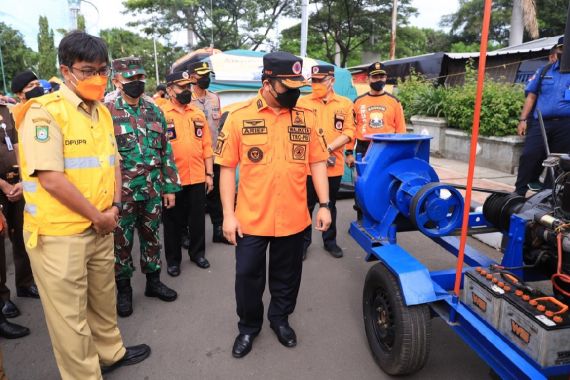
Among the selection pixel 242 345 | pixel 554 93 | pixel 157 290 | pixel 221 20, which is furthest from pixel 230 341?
pixel 221 20

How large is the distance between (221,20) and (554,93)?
80.2ft

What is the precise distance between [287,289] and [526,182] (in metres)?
3.22

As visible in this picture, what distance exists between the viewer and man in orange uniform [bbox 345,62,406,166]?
4.88m

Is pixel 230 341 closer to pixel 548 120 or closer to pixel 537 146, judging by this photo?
pixel 537 146

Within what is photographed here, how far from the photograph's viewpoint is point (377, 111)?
489 cm

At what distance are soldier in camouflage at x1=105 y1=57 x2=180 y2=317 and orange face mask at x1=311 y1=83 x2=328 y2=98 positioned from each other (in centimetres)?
175

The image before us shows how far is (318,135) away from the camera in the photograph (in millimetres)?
2766

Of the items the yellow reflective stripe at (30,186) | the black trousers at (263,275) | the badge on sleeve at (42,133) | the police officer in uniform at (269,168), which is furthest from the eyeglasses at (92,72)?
the black trousers at (263,275)

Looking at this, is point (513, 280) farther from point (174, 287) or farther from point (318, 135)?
point (174, 287)

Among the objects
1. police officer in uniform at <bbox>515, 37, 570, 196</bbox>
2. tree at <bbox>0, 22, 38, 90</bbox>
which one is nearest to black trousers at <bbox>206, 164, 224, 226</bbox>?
police officer in uniform at <bbox>515, 37, 570, 196</bbox>

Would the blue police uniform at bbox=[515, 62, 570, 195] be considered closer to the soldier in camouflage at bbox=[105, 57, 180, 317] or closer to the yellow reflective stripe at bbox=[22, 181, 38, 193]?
the soldier in camouflage at bbox=[105, 57, 180, 317]

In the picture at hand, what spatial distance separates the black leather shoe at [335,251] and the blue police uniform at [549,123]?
2.10 meters

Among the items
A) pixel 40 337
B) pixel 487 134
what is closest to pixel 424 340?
pixel 40 337

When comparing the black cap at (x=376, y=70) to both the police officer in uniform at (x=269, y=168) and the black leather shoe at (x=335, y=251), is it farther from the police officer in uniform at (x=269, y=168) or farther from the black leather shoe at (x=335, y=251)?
the police officer in uniform at (x=269, y=168)
